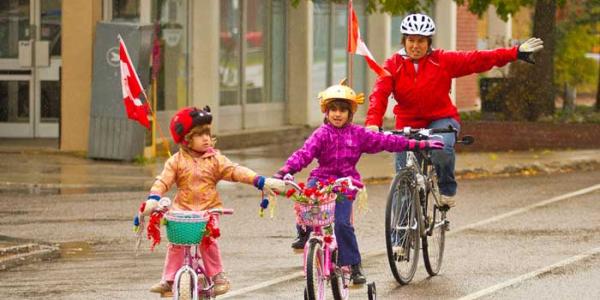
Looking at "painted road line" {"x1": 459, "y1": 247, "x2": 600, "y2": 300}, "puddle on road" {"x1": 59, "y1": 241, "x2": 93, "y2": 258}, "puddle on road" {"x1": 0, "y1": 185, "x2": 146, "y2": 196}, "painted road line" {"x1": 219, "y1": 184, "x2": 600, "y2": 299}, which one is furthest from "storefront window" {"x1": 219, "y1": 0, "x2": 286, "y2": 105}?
"painted road line" {"x1": 459, "y1": 247, "x2": 600, "y2": 300}

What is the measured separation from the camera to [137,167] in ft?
69.2

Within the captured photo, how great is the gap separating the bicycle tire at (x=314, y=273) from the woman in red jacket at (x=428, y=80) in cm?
244

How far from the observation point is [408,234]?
1148cm

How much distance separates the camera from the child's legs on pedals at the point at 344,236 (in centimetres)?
1022

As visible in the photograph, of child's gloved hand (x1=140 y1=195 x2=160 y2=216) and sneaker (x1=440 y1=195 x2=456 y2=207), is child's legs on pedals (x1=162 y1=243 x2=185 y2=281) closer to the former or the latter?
child's gloved hand (x1=140 y1=195 x2=160 y2=216)

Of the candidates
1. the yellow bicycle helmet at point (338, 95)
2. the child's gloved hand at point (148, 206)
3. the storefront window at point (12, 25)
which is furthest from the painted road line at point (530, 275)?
the storefront window at point (12, 25)

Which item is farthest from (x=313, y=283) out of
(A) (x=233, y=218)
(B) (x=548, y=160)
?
(B) (x=548, y=160)

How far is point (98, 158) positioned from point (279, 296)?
36.7 ft

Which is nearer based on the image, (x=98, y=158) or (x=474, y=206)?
(x=474, y=206)

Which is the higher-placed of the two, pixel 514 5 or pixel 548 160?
pixel 514 5

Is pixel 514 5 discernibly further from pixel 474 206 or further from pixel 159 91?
pixel 474 206

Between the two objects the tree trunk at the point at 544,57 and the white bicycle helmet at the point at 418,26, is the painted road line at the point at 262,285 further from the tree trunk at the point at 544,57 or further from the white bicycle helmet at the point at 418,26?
the tree trunk at the point at 544,57

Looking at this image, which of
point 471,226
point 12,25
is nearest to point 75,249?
point 471,226

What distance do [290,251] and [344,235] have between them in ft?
10.3
